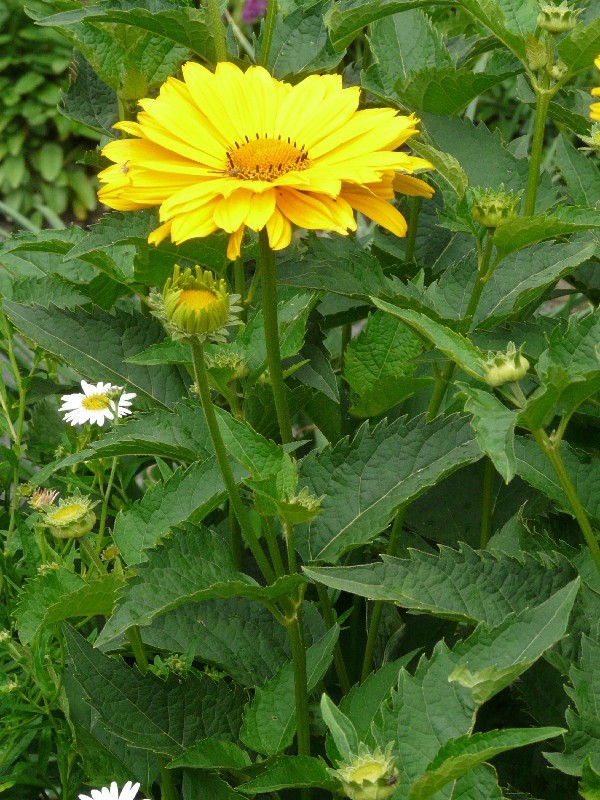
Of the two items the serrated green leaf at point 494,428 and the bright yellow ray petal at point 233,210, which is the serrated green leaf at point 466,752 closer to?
the serrated green leaf at point 494,428

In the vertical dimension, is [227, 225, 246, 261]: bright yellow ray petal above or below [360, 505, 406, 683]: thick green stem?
above

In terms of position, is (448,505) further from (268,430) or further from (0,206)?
(0,206)

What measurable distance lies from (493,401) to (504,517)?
1.34 feet

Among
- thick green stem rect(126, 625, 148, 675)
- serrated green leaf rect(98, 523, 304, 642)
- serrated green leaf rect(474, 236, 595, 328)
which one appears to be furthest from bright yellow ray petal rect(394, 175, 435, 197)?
thick green stem rect(126, 625, 148, 675)

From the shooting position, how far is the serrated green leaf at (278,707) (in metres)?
0.85

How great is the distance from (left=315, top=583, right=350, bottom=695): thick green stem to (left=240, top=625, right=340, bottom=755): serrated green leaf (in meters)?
0.07

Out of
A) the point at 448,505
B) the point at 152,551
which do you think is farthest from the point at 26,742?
the point at 448,505

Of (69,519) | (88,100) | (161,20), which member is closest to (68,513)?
(69,519)

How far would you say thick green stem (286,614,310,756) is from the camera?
83cm

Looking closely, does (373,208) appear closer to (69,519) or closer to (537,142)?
(537,142)

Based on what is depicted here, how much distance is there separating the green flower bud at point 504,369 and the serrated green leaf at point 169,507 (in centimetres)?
27

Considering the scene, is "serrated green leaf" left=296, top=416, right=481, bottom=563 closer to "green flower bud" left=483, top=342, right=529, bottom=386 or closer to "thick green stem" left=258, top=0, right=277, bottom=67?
"green flower bud" left=483, top=342, right=529, bottom=386

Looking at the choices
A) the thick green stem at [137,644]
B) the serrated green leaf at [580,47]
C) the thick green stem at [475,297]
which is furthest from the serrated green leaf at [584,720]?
the serrated green leaf at [580,47]

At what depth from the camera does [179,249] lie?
1.02 metres
